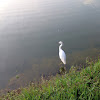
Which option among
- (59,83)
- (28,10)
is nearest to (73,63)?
(59,83)

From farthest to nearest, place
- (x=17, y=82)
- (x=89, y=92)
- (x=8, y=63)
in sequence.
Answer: (x=8, y=63) < (x=17, y=82) < (x=89, y=92)

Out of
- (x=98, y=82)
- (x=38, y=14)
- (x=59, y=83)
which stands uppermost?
(x=38, y=14)

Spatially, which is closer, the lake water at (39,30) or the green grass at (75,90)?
the green grass at (75,90)

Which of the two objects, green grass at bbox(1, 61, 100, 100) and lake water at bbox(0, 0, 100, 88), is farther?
lake water at bbox(0, 0, 100, 88)

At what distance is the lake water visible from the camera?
491cm

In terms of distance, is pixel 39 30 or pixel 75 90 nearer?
pixel 75 90

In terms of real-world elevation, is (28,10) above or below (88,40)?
above

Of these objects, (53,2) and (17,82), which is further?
(53,2)

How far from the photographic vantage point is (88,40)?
5441 mm

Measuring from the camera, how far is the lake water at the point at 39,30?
4910 mm

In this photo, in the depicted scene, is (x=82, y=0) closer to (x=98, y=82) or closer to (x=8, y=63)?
(x=8, y=63)

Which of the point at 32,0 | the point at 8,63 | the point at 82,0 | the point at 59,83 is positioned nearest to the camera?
the point at 59,83

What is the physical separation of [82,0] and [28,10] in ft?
13.8

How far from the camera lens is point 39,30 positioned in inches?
248
